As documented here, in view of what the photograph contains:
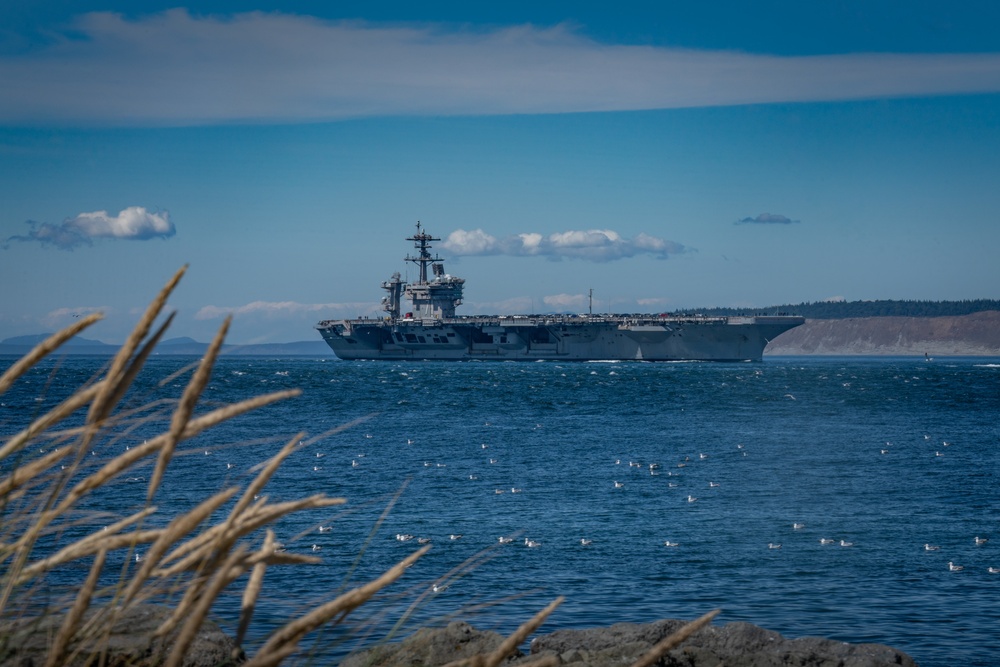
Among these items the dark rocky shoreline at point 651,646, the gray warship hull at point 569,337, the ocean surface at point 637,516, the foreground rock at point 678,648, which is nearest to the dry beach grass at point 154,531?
the ocean surface at point 637,516

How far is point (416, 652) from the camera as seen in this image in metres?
9.23

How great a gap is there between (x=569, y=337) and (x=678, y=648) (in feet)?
306

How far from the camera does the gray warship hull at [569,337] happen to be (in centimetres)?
9825

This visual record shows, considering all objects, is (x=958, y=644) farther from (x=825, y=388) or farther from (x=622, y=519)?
(x=825, y=388)

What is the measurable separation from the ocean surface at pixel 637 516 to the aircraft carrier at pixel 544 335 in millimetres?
53535

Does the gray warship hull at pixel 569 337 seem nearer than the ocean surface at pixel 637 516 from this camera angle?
No

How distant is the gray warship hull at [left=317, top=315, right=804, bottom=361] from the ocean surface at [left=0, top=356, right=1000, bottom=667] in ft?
175

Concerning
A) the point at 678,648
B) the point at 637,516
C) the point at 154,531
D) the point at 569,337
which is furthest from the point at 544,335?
the point at 154,531

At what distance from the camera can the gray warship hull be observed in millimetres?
98250

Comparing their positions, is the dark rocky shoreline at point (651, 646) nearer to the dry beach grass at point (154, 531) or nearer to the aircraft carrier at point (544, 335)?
the dry beach grass at point (154, 531)

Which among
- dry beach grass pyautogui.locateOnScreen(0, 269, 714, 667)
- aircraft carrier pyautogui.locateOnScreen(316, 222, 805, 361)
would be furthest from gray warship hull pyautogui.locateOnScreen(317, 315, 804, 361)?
dry beach grass pyautogui.locateOnScreen(0, 269, 714, 667)

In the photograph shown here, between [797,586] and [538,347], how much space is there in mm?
90631

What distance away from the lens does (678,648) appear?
9562 millimetres

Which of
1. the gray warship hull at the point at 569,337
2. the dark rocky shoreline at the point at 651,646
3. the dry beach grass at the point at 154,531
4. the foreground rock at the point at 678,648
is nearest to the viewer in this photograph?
the dry beach grass at the point at 154,531
